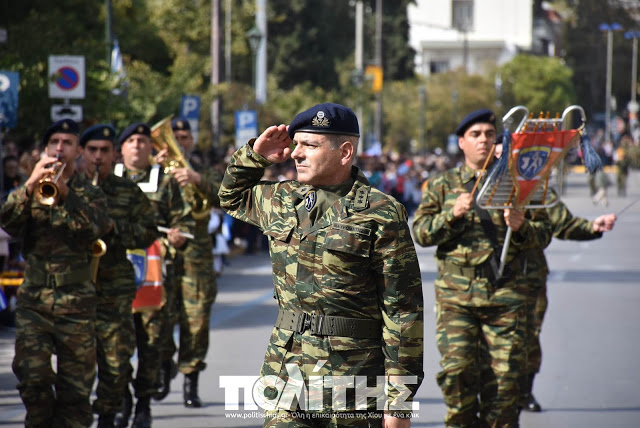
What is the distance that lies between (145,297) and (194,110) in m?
13.3

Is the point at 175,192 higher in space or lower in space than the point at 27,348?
higher

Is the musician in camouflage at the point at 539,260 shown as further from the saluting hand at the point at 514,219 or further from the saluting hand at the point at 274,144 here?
the saluting hand at the point at 274,144

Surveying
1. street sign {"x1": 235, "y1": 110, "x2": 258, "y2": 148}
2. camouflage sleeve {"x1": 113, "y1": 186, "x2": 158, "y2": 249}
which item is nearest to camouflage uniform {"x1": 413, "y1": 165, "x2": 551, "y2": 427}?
camouflage sleeve {"x1": 113, "y1": 186, "x2": 158, "y2": 249}

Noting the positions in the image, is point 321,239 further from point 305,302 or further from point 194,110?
point 194,110

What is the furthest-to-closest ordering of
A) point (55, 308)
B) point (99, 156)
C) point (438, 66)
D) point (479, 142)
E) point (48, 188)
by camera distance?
point (438, 66), point (99, 156), point (479, 142), point (55, 308), point (48, 188)

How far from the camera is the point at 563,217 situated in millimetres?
7953

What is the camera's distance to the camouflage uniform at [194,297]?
877cm

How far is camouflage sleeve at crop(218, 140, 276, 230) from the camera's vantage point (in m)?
5.01

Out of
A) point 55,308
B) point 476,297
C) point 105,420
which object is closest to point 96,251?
point 55,308

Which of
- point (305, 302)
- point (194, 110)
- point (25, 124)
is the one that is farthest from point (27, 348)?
point (194, 110)

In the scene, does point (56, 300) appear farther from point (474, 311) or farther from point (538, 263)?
point (538, 263)

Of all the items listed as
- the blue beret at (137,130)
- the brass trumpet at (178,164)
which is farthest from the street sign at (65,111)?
the blue beret at (137,130)

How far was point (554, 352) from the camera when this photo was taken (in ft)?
36.2

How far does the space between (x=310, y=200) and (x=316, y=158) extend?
0.19m
